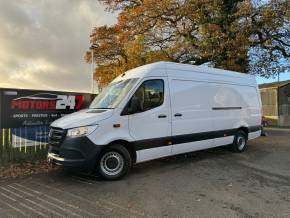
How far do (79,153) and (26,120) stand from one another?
11.3 ft

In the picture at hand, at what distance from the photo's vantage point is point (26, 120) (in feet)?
29.3

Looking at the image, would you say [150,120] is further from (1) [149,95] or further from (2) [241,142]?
(2) [241,142]

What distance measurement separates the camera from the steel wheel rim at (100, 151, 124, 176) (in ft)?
21.7

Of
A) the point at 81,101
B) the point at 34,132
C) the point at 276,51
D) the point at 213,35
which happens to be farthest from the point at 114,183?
the point at 276,51

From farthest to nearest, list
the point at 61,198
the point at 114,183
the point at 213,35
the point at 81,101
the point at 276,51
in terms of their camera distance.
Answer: the point at 276,51 < the point at 213,35 < the point at 81,101 < the point at 114,183 < the point at 61,198

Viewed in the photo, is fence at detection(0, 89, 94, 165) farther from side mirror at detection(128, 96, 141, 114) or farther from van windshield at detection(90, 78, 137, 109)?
side mirror at detection(128, 96, 141, 114)

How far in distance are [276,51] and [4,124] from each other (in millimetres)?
14849

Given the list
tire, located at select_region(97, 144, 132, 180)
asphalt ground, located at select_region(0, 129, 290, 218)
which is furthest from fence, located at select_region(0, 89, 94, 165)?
tire, located at select_region(97, 144, 132, 180)

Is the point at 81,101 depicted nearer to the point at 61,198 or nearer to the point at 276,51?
the point at 61,198

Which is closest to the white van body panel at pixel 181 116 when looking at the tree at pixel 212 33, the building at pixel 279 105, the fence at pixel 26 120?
the fence at pixel 26 120

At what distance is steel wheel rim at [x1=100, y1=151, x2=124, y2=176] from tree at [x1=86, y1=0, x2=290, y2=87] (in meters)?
10.7

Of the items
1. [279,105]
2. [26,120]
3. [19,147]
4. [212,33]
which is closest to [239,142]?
[26,120]

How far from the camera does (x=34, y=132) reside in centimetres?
910

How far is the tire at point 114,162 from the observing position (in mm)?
6594
